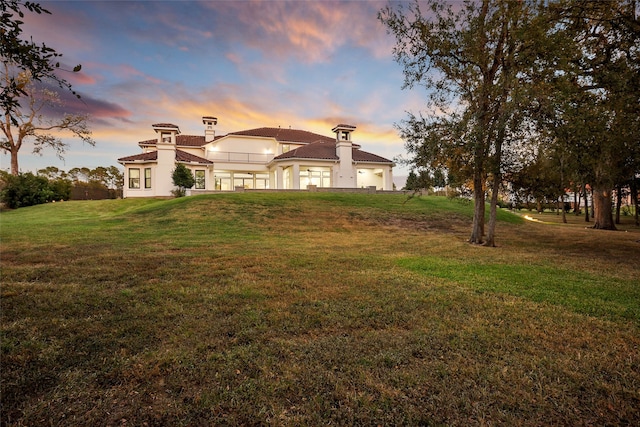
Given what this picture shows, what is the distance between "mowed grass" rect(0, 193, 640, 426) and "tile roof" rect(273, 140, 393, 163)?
25.9 meters

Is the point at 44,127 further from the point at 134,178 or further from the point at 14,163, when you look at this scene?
the point at 134,178

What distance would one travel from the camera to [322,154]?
116ft

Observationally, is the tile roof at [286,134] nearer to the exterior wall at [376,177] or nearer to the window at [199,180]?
the window at [199,180]

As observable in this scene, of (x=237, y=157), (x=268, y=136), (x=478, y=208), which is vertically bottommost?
(x=478, y=208)

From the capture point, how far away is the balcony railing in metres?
36.6

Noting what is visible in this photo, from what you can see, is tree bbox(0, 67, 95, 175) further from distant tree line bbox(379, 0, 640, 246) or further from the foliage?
distant tree line bbox(379, 0, 640, 246)

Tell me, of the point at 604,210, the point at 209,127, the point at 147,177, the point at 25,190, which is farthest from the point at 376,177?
the point at 25,190

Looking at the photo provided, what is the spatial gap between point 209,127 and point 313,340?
41311 mm

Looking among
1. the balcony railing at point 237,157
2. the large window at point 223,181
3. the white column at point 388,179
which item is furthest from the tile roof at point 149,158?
the white column at point 388,179

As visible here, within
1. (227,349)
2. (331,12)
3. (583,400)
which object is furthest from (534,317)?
(331,12)

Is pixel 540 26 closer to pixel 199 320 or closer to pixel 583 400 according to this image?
pixel 583 400

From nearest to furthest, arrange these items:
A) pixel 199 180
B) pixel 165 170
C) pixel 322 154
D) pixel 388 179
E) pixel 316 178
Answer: pixel 165 170 < pixel 199 180 < pixel 322 154 < pixel 316 178 < pixel 388 179

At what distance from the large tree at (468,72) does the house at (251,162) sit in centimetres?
2075

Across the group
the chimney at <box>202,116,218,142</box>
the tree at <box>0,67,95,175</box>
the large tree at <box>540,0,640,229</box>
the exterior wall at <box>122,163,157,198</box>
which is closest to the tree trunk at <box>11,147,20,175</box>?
the tree at <box>0,67,95,175</box>
